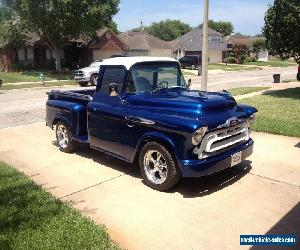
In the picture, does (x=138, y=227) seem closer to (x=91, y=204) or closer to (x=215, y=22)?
(x=91, y=204)

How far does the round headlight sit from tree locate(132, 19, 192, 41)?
102 m

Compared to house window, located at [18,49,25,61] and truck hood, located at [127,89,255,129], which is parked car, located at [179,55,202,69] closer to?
house window, located at [18,49,25,61]

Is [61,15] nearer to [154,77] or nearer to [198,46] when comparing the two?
[154,77]

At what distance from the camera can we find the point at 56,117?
8680mm

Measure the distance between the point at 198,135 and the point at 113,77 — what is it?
8.06 ft

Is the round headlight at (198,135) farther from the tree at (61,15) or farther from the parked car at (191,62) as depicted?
the parked car at (191,62)

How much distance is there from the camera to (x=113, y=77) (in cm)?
720

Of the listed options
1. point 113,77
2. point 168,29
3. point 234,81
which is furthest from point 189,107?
point 168,29

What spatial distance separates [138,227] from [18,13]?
1238 inches

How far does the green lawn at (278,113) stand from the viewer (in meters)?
10.4

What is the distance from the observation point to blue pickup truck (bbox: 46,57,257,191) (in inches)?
225

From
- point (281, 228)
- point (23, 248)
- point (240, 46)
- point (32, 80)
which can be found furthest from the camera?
point (240, 46)

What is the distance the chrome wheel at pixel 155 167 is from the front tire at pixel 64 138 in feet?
8.66

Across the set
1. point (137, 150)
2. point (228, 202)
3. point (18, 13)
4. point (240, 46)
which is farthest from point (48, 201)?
point (240, 46)
